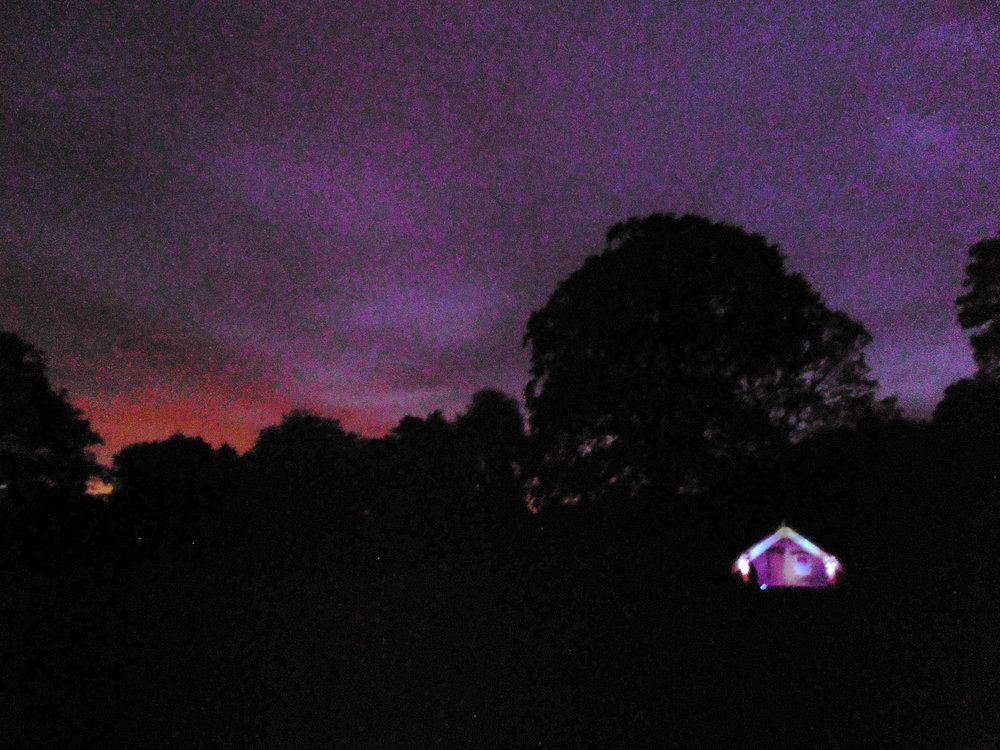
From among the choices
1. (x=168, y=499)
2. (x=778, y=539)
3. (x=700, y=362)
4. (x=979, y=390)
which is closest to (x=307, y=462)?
(x=168, y=499)

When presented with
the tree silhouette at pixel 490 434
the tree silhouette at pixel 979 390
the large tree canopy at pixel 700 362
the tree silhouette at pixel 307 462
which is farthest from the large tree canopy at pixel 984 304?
the tree silhouette at pixel 307 462

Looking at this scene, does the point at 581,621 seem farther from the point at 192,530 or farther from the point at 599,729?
the point at 192,530

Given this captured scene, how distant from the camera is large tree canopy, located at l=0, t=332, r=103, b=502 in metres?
24.5

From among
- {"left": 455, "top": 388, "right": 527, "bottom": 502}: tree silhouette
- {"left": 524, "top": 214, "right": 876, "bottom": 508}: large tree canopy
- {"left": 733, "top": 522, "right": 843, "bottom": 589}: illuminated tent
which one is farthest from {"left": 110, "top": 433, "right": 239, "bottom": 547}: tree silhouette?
{"left": 733, "top": 522, "right": 843, "bottom": 589}: illuminated tent

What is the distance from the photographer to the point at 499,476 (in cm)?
3778

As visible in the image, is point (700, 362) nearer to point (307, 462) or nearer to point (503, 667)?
point (503, 667)

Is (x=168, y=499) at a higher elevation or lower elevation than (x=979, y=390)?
lower

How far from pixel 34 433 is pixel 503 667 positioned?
88.0 ft

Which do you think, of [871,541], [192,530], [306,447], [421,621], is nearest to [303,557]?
[192,530]

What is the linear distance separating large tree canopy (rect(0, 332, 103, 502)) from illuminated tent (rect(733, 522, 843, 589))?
27261mm

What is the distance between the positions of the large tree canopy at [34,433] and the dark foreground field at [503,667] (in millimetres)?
14726

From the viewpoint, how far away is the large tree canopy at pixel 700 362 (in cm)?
1731

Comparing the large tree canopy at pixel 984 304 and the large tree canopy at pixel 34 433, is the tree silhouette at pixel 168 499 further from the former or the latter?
the large tree canopy at pixel 984 304

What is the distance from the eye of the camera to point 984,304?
1470 cm
